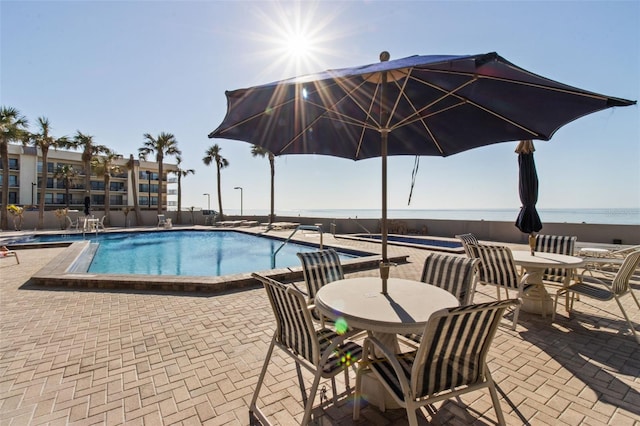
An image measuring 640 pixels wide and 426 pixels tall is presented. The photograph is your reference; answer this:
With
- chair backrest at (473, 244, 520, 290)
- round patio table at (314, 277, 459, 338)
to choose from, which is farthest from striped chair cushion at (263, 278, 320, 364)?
chair backrest at (473, 244, 520, 290)

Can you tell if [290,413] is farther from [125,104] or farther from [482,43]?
[125,104]

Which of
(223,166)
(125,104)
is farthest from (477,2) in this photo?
(223,166)

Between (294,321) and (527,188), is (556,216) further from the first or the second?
(294,321)

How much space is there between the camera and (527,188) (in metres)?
5.64

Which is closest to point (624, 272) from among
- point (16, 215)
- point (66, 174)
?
point (16, 215)

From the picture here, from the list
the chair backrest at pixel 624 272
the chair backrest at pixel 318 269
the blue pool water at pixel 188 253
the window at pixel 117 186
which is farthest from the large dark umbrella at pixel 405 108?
the window at pixel 117 186

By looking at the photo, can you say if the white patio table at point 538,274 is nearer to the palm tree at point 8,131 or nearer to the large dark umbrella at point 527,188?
the large dark umbrella at point 527,188

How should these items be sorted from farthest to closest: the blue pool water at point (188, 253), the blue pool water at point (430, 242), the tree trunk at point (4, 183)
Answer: the tree trunk at point (4, 183)
the blue pool water at point (430, 242)
the blue pool water at point (188, 253)

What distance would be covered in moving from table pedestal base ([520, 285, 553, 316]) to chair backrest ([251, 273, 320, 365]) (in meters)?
3.39

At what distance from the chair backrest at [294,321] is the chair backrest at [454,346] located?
0.58 m

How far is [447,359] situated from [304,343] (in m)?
0.80

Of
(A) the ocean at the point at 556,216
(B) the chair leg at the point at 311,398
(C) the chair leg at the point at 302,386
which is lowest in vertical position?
(C) the chair leg at the point at 302,386

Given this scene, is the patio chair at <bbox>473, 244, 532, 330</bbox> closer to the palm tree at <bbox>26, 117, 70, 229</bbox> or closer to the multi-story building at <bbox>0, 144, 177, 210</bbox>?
the palm tree at <bbox>26, 117, 70, 229</bbox>

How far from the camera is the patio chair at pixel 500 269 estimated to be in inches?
139
